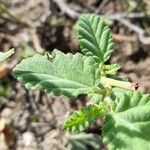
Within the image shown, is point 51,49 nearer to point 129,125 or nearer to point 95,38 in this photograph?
point 95,38

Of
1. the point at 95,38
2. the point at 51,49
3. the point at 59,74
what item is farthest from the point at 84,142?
the point at 59,74

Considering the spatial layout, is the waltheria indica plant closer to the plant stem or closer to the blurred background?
the plant stem

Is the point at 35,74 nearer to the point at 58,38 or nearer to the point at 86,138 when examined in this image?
the point at 86,138

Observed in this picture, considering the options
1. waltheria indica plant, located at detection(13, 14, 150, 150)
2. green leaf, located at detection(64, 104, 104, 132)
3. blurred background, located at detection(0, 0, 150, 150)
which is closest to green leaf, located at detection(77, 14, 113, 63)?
waltheria indica plant, located at detection(13, 14, 150, 150)

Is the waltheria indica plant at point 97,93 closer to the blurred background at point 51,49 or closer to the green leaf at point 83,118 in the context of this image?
the green leaf at point 83,118

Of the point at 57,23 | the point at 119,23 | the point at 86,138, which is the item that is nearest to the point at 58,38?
the point at 57,23

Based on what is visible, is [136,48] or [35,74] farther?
[136,48]
